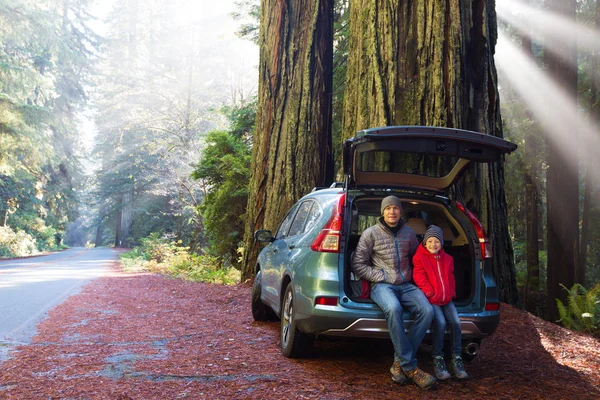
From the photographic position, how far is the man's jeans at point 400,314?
15.7 ft

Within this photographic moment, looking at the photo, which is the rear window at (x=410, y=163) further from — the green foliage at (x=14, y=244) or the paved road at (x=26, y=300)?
the green foliage at (x=14, y=244)

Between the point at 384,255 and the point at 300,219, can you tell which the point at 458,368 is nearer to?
the point at 384,255

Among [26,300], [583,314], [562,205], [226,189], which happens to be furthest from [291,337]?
[562,205]

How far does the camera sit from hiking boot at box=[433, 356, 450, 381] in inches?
194

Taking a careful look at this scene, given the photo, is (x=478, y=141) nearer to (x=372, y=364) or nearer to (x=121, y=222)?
(x=372, y=364)

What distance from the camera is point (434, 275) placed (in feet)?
16.7

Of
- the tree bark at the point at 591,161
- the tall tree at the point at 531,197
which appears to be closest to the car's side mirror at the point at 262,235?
the tree bark at the point at 591,161

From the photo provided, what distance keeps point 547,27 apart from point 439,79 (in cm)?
1128

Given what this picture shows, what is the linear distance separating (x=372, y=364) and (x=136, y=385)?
232 centimetres

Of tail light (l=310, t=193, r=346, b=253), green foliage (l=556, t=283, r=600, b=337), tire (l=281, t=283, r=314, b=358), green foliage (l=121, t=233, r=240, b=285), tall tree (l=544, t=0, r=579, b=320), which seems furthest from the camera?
green foliage (l=121, t=233, r=240, b=285)

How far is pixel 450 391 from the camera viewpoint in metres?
4.69

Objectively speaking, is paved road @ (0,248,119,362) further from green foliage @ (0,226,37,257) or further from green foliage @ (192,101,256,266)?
green foliage @ (0,226,37,257)

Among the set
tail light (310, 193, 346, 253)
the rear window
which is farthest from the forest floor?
the rear window

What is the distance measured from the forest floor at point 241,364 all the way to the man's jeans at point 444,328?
30cm
